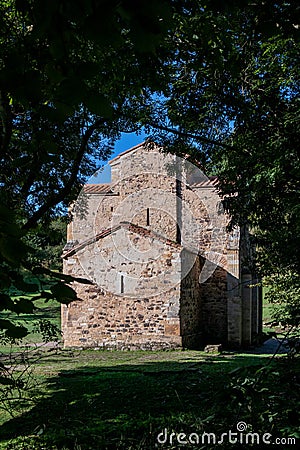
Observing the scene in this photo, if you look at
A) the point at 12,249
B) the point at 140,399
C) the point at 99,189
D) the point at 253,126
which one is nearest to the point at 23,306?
the point at 12,249

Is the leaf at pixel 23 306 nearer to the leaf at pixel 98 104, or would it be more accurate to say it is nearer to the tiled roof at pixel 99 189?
the leaf at pixel 98 104

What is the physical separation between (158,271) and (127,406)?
8717 mm

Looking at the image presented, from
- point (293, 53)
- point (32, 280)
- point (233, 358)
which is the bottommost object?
point (233, 358)

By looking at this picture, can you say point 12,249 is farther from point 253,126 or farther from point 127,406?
point 127,406

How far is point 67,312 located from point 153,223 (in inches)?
209

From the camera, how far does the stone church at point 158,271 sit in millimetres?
15344

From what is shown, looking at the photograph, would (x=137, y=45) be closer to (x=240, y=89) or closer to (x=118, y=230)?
(x=240, y=89)

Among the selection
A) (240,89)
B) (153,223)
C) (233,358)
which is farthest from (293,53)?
(153,223)

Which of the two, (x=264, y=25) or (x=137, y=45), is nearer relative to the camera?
(x=137, y=45)

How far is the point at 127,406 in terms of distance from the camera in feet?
22.5

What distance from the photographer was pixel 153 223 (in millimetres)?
18953

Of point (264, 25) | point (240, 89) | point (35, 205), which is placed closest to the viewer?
point (264, 25)

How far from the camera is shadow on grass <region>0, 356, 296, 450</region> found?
3.50 meters

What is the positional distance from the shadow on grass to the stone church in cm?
305
